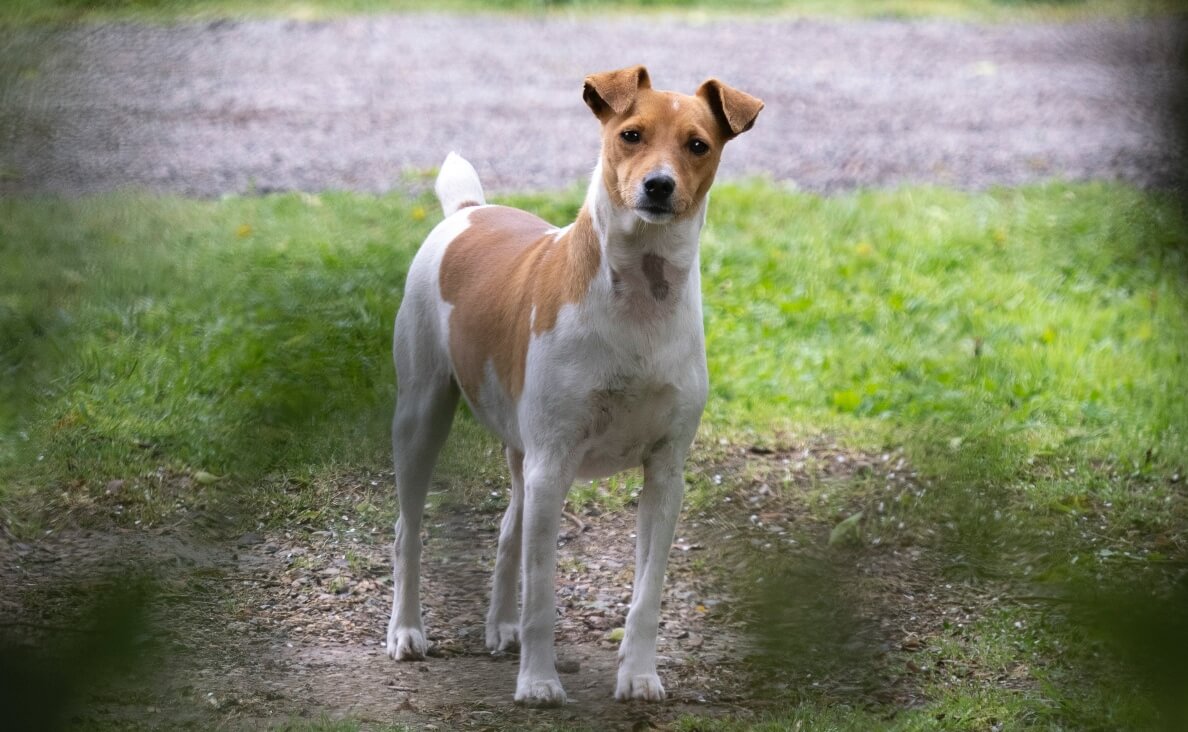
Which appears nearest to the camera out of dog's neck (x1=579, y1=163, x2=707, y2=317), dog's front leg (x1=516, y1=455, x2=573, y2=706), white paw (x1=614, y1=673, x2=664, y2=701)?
dog's neck (x1=579, y1=163, x2=707, y2=317)

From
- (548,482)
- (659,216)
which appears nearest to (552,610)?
(548,482)

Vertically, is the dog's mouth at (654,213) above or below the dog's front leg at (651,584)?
above

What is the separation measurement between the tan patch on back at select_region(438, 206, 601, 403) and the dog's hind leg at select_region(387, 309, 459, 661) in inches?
5.7

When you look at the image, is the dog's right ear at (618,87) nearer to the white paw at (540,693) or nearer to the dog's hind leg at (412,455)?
the dog's hind leg at (412,455)

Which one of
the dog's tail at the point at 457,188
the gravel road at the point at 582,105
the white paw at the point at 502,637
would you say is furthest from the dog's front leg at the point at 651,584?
the gravel road at the point at 582,105

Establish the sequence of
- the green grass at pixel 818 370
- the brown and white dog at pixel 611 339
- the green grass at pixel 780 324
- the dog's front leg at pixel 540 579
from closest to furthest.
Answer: the green grass at pixel 818 370 → the green grass at pixel 780 324 → the brown and white dog at pixel 611 339 → the dog's front leg at pixel 540 579

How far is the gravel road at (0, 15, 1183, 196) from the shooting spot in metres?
9.56

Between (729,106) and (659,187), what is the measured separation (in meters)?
0.34

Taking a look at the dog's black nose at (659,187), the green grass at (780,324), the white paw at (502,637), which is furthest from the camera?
the white paw at (502,637)

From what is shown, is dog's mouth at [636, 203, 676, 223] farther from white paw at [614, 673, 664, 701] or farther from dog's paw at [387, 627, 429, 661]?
dog's paw at [387, 627, 429, 661]

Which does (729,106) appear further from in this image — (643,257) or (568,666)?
(568,666)

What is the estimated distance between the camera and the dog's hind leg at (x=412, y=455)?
438 centimetres

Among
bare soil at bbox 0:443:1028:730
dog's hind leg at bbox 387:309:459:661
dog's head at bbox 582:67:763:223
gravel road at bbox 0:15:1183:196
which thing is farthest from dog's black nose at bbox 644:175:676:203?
gravel road at bbox 0:15:1183:196

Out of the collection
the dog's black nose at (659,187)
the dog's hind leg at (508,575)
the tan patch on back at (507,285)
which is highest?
the dog's black nose at (659,187)
